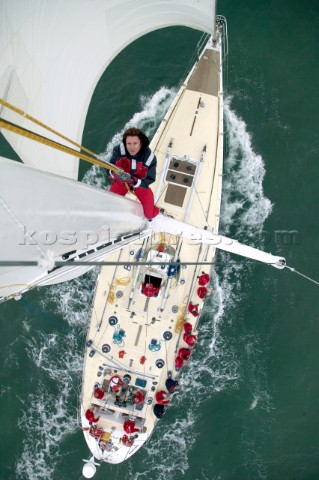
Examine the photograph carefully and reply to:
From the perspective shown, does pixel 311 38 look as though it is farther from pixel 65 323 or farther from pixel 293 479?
pixel 293 479

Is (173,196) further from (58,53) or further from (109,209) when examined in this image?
(58,53)

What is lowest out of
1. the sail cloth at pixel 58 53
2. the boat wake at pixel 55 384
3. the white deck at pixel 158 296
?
the boat wake at pixel 55 384

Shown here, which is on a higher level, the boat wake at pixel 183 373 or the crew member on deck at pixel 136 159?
the crew member on deck at pixel 136 159

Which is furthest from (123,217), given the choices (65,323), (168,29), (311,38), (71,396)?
(311,38)

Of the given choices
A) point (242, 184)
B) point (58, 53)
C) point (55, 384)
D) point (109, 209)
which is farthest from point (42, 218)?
point (242, 184)

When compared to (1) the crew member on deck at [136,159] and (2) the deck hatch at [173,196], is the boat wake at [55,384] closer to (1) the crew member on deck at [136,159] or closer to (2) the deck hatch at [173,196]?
(2) the deck hatch at [173,196]

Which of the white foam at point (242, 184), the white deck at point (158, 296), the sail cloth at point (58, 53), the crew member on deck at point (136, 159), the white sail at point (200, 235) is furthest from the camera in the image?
the white foam at point (242, 184)

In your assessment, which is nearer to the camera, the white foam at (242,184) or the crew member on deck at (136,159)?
the crew member on deck at (136,159)

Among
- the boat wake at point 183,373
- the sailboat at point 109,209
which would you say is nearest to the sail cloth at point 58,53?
the sailboat at point 109,209
